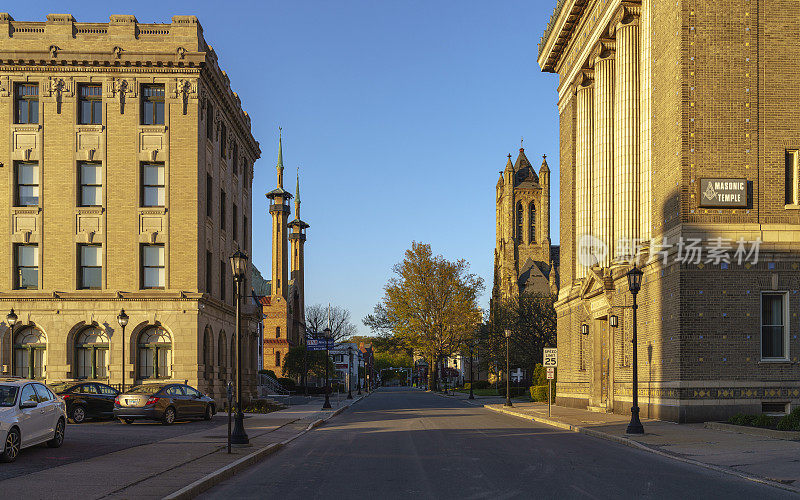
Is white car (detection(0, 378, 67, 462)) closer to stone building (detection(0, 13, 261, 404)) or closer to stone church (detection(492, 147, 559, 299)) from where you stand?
stone building (detection(0, 13, 261, 404))

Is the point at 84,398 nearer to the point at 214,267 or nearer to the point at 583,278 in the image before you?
the point at 214,267

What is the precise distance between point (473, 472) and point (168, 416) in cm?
1712

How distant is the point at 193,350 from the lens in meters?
37.6

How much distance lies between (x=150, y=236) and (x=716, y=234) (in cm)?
2468

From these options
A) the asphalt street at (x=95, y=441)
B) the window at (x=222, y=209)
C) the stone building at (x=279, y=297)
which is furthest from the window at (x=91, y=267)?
the stone building at (x=279, y=297)

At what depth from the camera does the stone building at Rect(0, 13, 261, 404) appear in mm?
37562

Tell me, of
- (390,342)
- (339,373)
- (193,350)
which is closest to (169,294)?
(193,350)

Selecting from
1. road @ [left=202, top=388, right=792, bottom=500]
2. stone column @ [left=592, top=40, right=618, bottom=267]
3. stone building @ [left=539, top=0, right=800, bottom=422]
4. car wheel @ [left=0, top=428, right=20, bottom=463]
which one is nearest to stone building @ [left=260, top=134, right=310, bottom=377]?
stone column @ [left=592, top=40, right=618, bottom=267]

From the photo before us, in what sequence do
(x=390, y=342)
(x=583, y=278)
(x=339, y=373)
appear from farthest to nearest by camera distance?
(x=339, y=373)
(x=390, y=342)
(x=583, y=278)

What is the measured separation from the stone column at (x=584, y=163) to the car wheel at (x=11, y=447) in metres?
29.7

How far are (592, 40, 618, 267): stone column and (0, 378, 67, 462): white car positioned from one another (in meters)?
24.9

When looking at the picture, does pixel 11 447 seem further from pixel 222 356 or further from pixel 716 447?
pixel 222 356

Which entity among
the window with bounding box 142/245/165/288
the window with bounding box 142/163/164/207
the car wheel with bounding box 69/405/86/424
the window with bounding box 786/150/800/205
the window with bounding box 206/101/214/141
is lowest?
the car wheel with bounding box 69/405/86/424

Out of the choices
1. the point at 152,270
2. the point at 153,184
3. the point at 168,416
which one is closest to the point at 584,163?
the point at 153,184
